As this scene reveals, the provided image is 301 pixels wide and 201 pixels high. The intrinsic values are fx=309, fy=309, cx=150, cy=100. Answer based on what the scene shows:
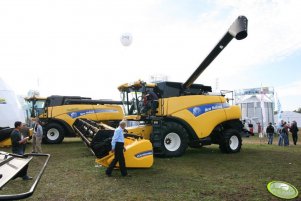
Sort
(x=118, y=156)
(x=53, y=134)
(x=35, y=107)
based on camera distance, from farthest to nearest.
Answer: (x=35, y=107)
(x=53, y=134)
(x=118, y=156)

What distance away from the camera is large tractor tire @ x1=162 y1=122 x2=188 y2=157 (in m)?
10.7

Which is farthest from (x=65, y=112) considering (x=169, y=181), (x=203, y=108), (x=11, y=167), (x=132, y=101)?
(x=11, y=167)

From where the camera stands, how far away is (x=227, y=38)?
869 centimetres

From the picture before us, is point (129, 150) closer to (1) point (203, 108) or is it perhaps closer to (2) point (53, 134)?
(1) point (203, 108)

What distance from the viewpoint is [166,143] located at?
10750 millimetres

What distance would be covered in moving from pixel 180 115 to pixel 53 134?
8.93m

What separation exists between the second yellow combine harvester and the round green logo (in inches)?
173

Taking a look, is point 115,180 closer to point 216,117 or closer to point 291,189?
point 291,189

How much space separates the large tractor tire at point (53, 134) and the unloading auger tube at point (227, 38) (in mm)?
8919

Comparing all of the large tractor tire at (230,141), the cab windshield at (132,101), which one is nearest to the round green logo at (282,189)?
the large tractor tire at (230,141)

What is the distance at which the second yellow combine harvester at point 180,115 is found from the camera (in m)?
10.7

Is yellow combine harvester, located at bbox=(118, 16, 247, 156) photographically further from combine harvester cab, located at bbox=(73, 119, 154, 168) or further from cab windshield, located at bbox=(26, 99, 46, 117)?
cab windshield, located at bbox=(26, 99, 46, 117)

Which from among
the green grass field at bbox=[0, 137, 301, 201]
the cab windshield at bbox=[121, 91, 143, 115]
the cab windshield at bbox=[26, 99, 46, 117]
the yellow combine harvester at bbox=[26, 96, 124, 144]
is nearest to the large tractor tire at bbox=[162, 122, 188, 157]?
the green grass field at bbox=[0, 137, 301, 201]

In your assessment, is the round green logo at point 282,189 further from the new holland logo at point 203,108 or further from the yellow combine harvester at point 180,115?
the new holland logo at point 203,108
